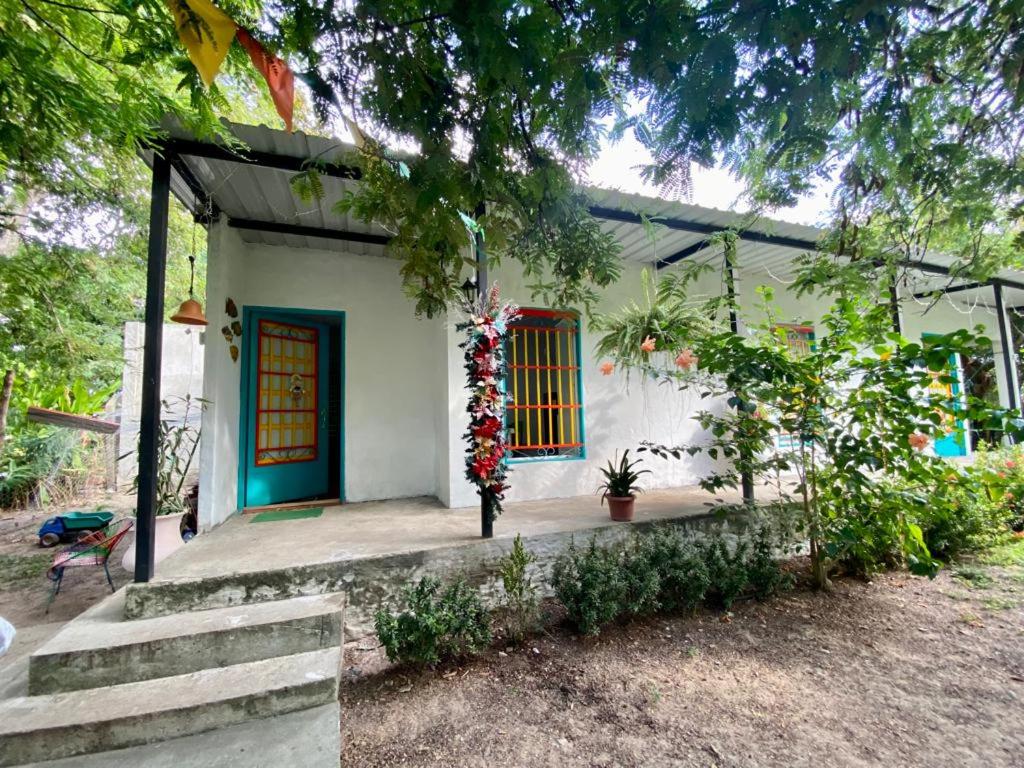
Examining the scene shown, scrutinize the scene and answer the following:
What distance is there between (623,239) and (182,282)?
361 inches

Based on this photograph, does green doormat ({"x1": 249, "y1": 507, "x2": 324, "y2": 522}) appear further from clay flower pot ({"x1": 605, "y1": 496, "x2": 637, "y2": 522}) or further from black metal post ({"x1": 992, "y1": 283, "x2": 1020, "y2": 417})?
black metal post ({"x1": 992, "y1": 283, "x2": 1020, "y2": 417})

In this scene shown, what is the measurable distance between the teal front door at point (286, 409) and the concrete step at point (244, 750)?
8.18 ft

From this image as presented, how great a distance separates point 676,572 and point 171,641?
8.98ft

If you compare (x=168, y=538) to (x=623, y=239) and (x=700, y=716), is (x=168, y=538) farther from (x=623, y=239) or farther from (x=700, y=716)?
(x=623, y=239)

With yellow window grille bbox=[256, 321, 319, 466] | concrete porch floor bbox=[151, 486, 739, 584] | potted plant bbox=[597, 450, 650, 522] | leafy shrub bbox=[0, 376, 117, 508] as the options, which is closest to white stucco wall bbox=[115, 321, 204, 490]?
leafy shrub bbox=[0, 376, 117, 508]

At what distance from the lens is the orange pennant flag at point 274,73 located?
1.31m

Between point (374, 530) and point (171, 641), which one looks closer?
point (171, 641)

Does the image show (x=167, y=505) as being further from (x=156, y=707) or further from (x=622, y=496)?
(x=622, y=496)

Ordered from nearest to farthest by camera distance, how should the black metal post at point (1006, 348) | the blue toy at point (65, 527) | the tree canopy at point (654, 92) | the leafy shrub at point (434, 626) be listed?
the tree canopy at point (654, 92), the leafy shrub at point (434, 626), the blue toy at point (65, 527), the black metal post at point (1006, 348)

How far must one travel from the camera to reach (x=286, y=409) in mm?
4309

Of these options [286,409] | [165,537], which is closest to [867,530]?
[165,537]

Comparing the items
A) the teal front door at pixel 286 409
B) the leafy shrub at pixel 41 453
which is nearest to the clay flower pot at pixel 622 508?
the teal front door at pixel 286 409

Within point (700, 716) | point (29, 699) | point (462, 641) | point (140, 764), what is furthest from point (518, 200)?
point (29, 699)

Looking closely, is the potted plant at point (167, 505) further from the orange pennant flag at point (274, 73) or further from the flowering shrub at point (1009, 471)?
the flowering shrub at point (1009, 471)
